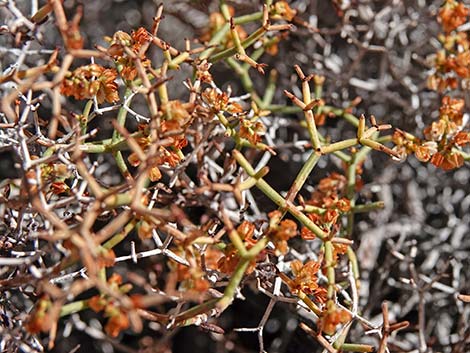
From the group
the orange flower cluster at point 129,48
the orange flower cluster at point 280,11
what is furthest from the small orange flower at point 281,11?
the orange flower cluster at point 129,48

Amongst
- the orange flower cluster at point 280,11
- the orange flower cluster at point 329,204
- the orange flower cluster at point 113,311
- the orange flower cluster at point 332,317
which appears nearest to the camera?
the orange flower cluster at point 113,311

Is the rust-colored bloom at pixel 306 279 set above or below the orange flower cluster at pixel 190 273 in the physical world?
below

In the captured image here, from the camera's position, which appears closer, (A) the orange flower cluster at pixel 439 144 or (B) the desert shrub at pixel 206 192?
(B) the desert shrub at pixel 206 192

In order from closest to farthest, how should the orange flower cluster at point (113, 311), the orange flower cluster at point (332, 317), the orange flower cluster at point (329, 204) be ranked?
1. the orange flower cluster at point (113, 311)
2. the orange flower cluster at point (332, 317)
3. the orange flower cluster at point (329, 204)

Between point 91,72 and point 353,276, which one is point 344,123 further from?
point 91,72

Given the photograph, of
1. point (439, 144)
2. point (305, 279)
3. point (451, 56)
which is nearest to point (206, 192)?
point (305, 279)

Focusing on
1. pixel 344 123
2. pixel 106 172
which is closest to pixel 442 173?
pixel 344 123

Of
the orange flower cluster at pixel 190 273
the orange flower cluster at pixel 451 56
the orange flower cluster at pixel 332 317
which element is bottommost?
the orange flower cluster at pixel 332 317

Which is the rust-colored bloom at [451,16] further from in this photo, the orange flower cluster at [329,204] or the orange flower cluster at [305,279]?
the orange flower cluster at [305,279]
